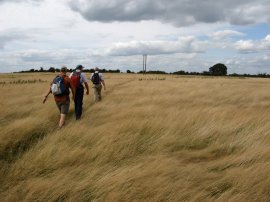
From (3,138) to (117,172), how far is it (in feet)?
11.5

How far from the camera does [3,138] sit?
24.5ft

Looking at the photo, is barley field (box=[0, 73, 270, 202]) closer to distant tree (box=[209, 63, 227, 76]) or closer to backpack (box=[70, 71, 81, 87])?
backpack (box=[70, 71, 81, 87])

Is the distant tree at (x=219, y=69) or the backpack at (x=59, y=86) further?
the distant tree at (x=219, y=69)

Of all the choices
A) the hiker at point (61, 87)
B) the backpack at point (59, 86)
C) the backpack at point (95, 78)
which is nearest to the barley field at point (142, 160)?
the hiker at point (61, 87)

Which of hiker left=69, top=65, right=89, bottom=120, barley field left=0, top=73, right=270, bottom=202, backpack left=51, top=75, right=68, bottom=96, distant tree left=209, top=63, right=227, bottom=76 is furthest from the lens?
distant tree left=209, top=63, right=227, bottom=76

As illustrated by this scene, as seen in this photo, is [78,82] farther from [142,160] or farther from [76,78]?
[142,160]

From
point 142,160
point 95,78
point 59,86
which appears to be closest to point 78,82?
point 59,86

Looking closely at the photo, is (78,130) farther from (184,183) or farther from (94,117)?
(184,183)

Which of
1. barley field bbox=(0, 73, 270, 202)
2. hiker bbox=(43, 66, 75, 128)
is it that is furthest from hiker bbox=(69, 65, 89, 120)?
barley field bbox=(0, 73, 270, 202)

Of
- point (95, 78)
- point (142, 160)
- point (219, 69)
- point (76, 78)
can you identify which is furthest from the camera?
point (219, 69)

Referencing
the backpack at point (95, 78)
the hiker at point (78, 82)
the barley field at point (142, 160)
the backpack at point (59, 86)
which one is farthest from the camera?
the backpack at point (95, 78)

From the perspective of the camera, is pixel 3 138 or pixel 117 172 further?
pixel 3 138

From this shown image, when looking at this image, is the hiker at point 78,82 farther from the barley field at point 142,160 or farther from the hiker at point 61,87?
the barley field at point 142,160

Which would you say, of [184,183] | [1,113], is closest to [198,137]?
[184,183]
